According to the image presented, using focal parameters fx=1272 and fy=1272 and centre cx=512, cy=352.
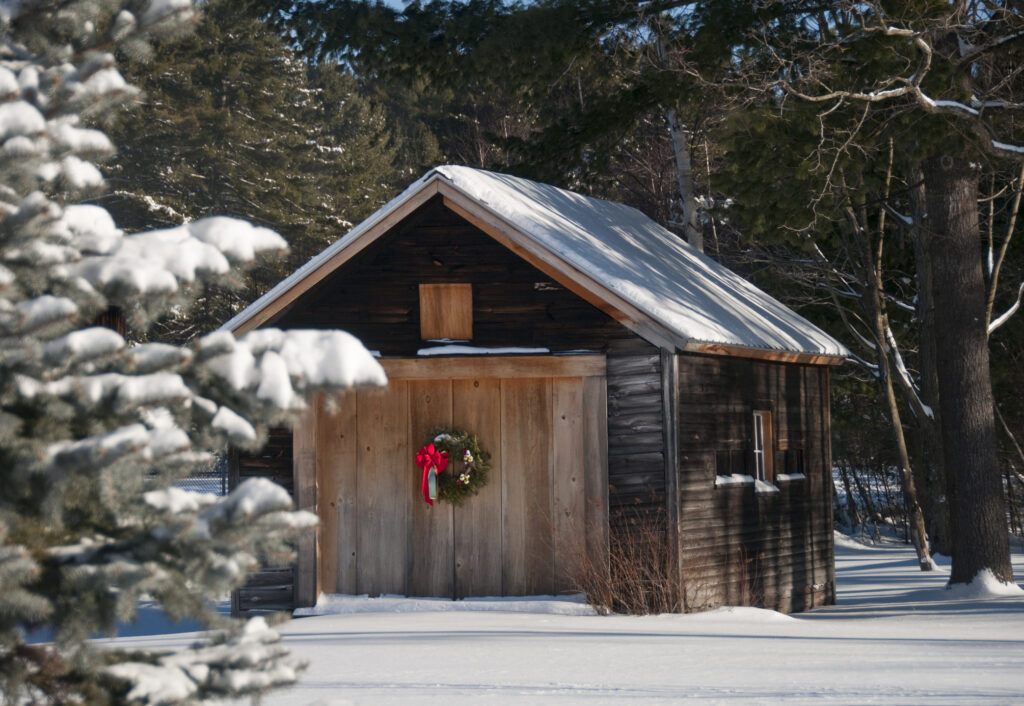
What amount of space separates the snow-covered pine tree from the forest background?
31 centimetres

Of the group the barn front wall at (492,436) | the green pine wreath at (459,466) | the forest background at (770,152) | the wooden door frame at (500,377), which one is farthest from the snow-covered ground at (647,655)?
the forest background at (770,152)

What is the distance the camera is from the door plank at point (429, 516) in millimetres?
13609

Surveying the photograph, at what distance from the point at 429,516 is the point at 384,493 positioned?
551mm

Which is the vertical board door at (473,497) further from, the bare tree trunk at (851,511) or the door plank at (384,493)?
the bare tree trunk at (851,511)

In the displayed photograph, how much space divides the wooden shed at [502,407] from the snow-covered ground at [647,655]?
1.96 ft

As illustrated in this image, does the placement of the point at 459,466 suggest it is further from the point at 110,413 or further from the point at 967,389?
the point at 110,413

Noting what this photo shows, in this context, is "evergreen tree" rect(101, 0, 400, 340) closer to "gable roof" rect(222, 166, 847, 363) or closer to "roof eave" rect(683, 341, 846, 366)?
"roof eave" rect(683, 341, 846, 366)

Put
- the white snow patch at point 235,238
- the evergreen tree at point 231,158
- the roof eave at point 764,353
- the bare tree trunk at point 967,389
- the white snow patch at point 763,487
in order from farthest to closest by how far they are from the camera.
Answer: the evergreen tree at point 231,158, the bare tree trunk at point 967,389, the white snow patch at point 763,487, the roof eave at point 764,353, the white snow patch at point 235,238

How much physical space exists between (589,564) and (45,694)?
912 centimetres

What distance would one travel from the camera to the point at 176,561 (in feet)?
12.6

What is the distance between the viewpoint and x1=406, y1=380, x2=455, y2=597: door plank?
13.6 m

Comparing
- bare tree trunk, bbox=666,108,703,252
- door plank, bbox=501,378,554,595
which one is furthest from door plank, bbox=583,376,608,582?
bare tree trunk, bbox=666,108,703,252

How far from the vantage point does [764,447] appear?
1584 cm

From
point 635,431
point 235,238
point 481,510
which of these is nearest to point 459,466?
point 481,510
